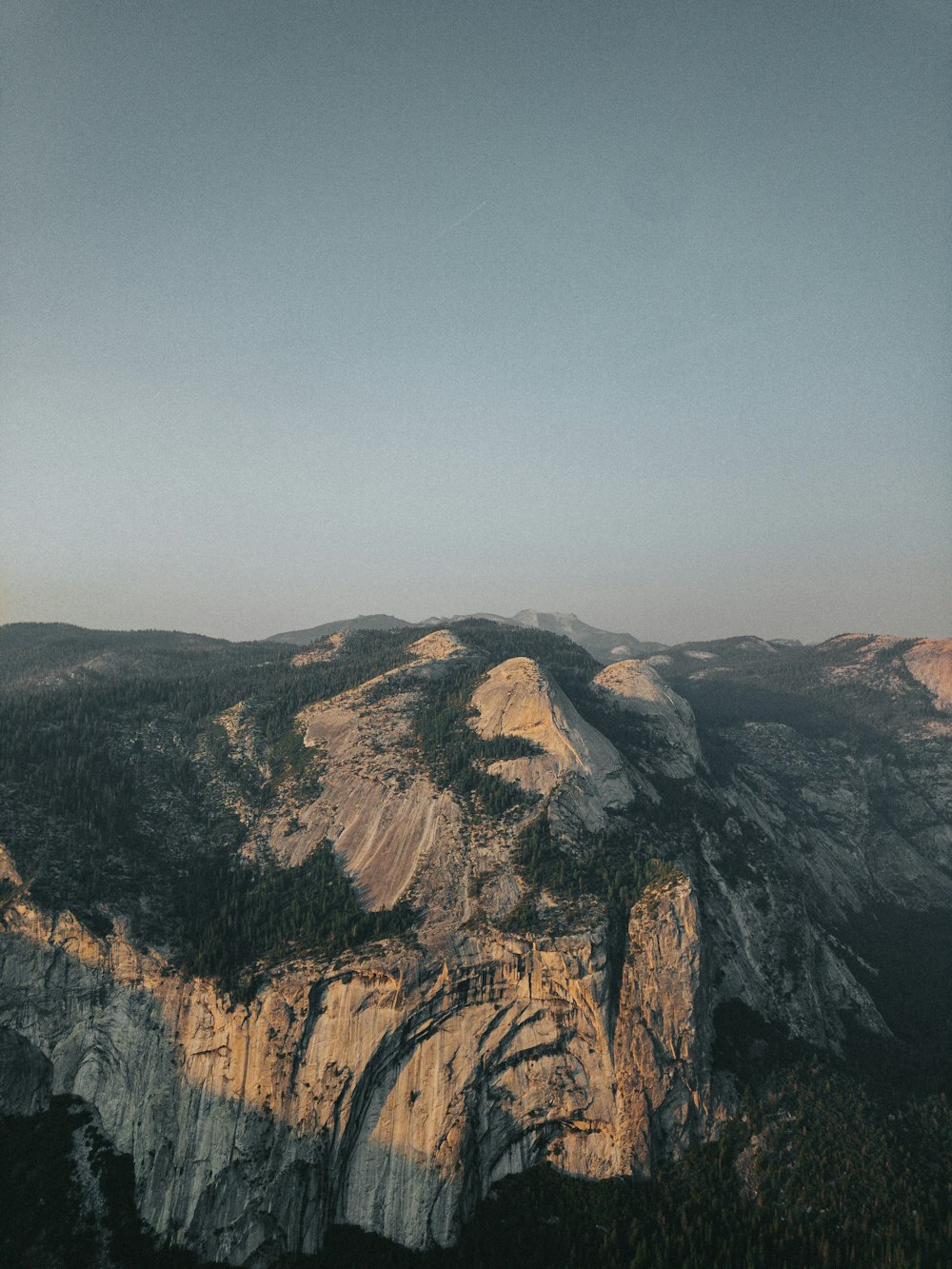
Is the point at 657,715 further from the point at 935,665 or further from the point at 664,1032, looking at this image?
the point at 935,665

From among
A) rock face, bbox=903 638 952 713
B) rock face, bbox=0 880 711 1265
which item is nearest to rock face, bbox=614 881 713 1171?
rock face, bbox=0 880 711 1265

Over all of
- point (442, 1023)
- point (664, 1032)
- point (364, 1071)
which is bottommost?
point (364, 1071)

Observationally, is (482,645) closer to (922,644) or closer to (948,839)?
(948,839)

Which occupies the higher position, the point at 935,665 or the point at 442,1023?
the point at 935,665

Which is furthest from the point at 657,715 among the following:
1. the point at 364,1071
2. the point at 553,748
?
the point at 364,1071

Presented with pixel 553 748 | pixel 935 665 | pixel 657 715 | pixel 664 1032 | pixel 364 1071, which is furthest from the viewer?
pixel 935 665
